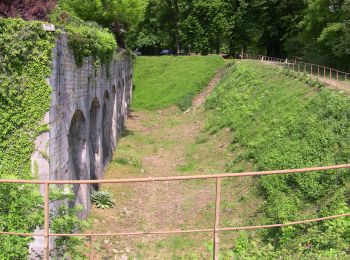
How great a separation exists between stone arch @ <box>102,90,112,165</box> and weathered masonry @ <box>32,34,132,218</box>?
0.05 meters

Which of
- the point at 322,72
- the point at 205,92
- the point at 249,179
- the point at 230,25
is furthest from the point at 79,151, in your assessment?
the point at 230,25

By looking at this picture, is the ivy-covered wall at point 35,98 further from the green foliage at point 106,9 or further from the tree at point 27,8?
the green foliage at point 106,9

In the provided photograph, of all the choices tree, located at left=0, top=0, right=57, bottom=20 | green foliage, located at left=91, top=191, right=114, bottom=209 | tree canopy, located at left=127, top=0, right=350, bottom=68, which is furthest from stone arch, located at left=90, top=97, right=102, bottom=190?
tree canopy, located at left=127, top=0, right=350, bottom=68

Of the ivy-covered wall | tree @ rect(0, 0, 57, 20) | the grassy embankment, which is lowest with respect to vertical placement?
the grassy embankment

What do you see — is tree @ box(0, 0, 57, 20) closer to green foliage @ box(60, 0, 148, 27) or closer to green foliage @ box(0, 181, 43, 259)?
green foliage @ box(0, 181, 43, 259)

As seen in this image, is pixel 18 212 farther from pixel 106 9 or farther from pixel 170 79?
pixel 170 79

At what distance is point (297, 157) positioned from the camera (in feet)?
38.9

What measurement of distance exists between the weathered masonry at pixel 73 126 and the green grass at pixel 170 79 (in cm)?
1643

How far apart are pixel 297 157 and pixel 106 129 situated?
993cm

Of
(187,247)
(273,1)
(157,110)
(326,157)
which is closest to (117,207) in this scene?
(187,247)

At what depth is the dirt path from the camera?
33.3ft

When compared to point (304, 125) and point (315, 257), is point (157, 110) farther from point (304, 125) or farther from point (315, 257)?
point (315, 257)

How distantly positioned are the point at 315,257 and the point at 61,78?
22.5ft

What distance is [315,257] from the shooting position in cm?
624
